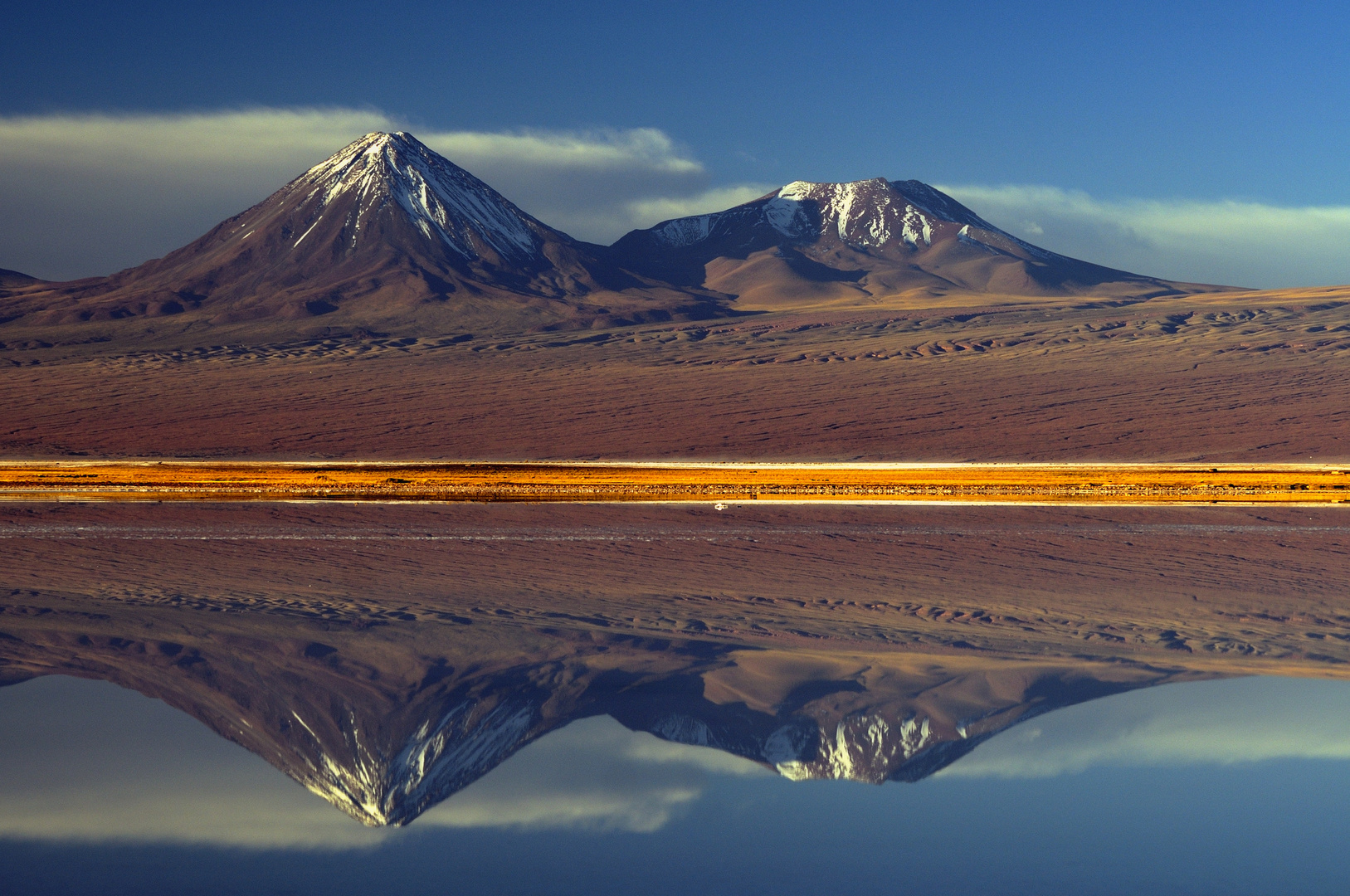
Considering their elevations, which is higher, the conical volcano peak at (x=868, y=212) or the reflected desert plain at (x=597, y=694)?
the conical volcano peak at (x=868, y=212)

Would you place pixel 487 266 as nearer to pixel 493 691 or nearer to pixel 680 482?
pixel 680 482

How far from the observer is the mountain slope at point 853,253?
124 m

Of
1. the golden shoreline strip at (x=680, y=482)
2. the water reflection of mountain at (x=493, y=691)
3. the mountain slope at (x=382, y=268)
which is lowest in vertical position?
the golden shoreline strip at (x=680, y=482)

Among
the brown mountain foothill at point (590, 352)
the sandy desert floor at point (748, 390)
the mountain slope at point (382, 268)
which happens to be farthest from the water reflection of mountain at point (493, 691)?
the mountain slope at point (382, 268)

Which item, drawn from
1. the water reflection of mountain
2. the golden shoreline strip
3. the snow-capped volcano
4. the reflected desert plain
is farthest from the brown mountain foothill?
the water reflection of mountain

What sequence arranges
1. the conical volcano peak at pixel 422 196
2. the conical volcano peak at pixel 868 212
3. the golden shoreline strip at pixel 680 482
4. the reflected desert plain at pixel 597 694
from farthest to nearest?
the conical volcano peak at pixel 868 212, the conical volcano peak at pixel 422 196, the golden shoreline strip at pixel 680 482, the reflected desert plain at pixel 597 694

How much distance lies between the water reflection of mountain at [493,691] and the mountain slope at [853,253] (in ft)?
330

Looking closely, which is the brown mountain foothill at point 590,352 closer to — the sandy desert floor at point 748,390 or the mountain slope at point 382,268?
the sandy desert floor at point 748,390

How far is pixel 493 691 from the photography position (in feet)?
34.2

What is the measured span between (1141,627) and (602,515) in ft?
51.5

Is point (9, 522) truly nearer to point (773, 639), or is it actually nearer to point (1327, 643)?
point (773, 639)

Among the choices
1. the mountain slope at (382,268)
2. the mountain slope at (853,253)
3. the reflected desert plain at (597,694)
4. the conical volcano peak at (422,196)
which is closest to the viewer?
the reflected desert plain at (597,694)

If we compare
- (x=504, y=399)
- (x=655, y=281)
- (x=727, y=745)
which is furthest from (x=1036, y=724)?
(x=655, y=281)

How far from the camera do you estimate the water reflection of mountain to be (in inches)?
338
